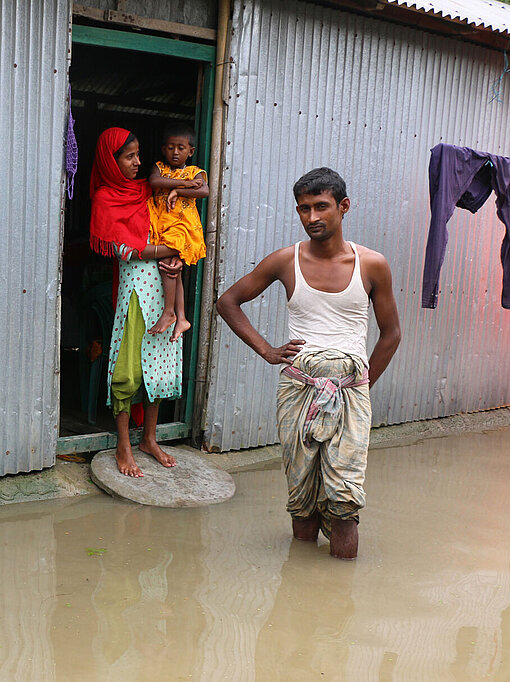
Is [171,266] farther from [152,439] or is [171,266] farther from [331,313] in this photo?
[331,313]

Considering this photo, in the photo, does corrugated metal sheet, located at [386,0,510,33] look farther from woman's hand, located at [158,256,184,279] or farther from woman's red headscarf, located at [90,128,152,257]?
woman's hand, located at [158,256,184,279]

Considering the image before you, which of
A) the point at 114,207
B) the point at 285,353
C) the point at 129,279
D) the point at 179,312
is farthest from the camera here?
the point at 179,312

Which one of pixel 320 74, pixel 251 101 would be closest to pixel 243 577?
pixel 251 101

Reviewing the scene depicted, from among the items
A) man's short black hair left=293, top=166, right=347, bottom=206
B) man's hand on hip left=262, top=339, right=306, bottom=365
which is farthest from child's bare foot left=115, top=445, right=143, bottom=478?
man's short black hair left=293, top=166, right=347, bottom=206

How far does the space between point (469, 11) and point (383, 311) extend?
11.7ft

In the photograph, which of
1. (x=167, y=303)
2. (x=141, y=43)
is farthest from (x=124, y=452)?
(x=141, y=43)

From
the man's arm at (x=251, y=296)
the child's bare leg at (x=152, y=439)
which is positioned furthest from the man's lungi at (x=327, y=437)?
the child's bare leg at (x=152, y=439)

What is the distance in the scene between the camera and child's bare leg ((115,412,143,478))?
533 cm

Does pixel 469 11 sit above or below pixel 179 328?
above

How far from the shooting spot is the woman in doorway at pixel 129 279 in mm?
5184

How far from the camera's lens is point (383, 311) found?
176 inches

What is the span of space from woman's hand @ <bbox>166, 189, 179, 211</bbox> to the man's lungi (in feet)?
4.70

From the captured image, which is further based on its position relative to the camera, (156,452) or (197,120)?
(197,120)

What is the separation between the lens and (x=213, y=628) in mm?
3641
